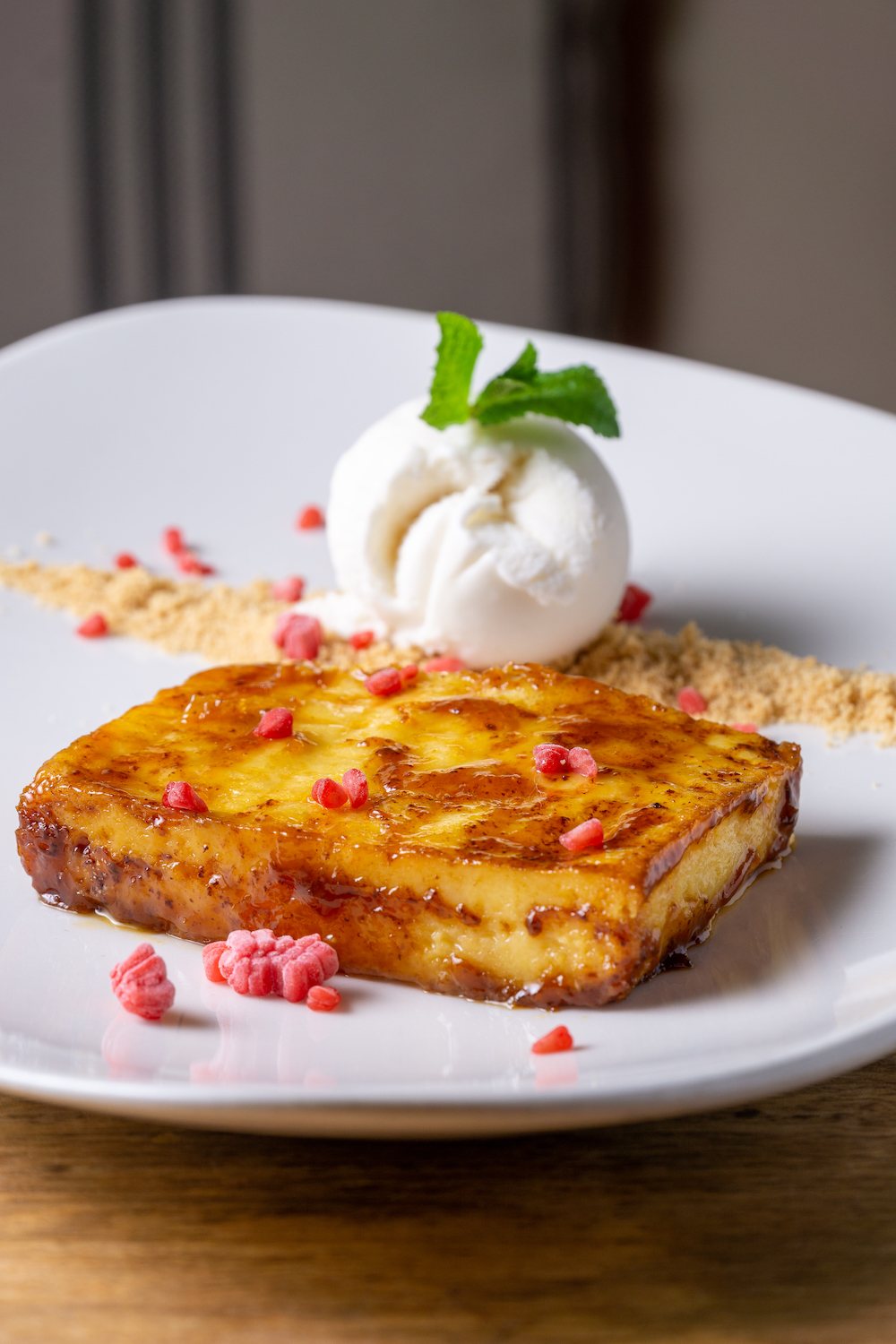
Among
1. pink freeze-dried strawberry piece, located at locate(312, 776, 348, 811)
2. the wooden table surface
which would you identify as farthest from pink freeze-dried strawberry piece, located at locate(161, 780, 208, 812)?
the wooden table surface

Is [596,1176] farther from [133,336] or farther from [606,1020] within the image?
[133,336]

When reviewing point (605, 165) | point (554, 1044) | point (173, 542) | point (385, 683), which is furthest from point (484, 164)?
point (554, 1044)

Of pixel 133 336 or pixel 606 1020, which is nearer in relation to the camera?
pixel 606 1020

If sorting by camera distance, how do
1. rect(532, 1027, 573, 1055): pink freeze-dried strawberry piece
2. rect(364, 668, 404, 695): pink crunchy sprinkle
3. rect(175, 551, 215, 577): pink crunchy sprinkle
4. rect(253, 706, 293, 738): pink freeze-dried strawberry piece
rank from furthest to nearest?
rect(175, 551, 215, 577): pink crunchy sprinkle
rect(364, 668, 404, 695): pink crunchy sprinkle
rect(253, 706, 293, 738): pink freeze-dried strawberry piece
rect(532, 1027, 573, 1055): pink freeze-dried strawberry piece

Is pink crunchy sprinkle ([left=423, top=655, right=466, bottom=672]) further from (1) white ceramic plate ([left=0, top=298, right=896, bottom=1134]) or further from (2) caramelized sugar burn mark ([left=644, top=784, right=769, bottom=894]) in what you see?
(2) caramelized sugar burn mark ([left=644, top=784, right=769, bottom=894])

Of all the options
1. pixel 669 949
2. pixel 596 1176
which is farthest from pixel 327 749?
pixel 596 1176

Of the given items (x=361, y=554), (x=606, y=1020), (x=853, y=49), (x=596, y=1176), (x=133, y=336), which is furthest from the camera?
(x=853, y=49)
